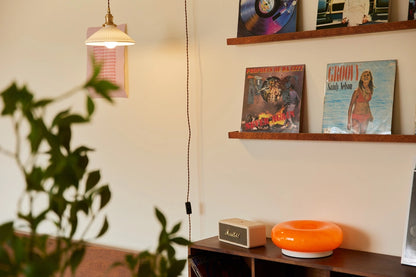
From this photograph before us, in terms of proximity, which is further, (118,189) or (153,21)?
(118,189)

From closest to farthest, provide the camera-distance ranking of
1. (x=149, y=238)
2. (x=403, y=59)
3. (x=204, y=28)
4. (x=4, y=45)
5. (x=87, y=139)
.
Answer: (x=403, y=59) < (x=204, y=28) < (x=149, y=238) < (x=87, y=139) < (x=4, y=45)

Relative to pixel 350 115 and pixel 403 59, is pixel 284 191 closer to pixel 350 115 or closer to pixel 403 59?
pixel 350 115

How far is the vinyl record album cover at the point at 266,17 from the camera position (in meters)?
2.78

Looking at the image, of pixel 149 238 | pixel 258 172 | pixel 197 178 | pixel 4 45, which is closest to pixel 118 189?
pixel 149 238

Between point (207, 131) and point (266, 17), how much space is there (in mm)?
691

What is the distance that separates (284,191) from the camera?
2.86m

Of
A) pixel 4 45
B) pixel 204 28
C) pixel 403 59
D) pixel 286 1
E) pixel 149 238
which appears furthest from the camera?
pixel 4 45

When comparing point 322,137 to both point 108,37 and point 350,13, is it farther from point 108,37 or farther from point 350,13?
point 108,37

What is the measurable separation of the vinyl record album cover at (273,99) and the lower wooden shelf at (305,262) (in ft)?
1.92

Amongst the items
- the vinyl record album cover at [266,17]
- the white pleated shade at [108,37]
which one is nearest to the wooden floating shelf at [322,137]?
the vinyl record album cover at [266,17]

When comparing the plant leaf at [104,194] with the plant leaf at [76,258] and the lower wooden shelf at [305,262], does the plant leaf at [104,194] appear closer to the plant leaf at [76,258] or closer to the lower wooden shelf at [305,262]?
the plant leaf at [76,258]

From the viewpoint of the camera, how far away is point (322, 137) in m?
2.63

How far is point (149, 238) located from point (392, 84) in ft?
5.47

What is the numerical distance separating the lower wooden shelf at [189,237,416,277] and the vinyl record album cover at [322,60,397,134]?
556 millimetres
